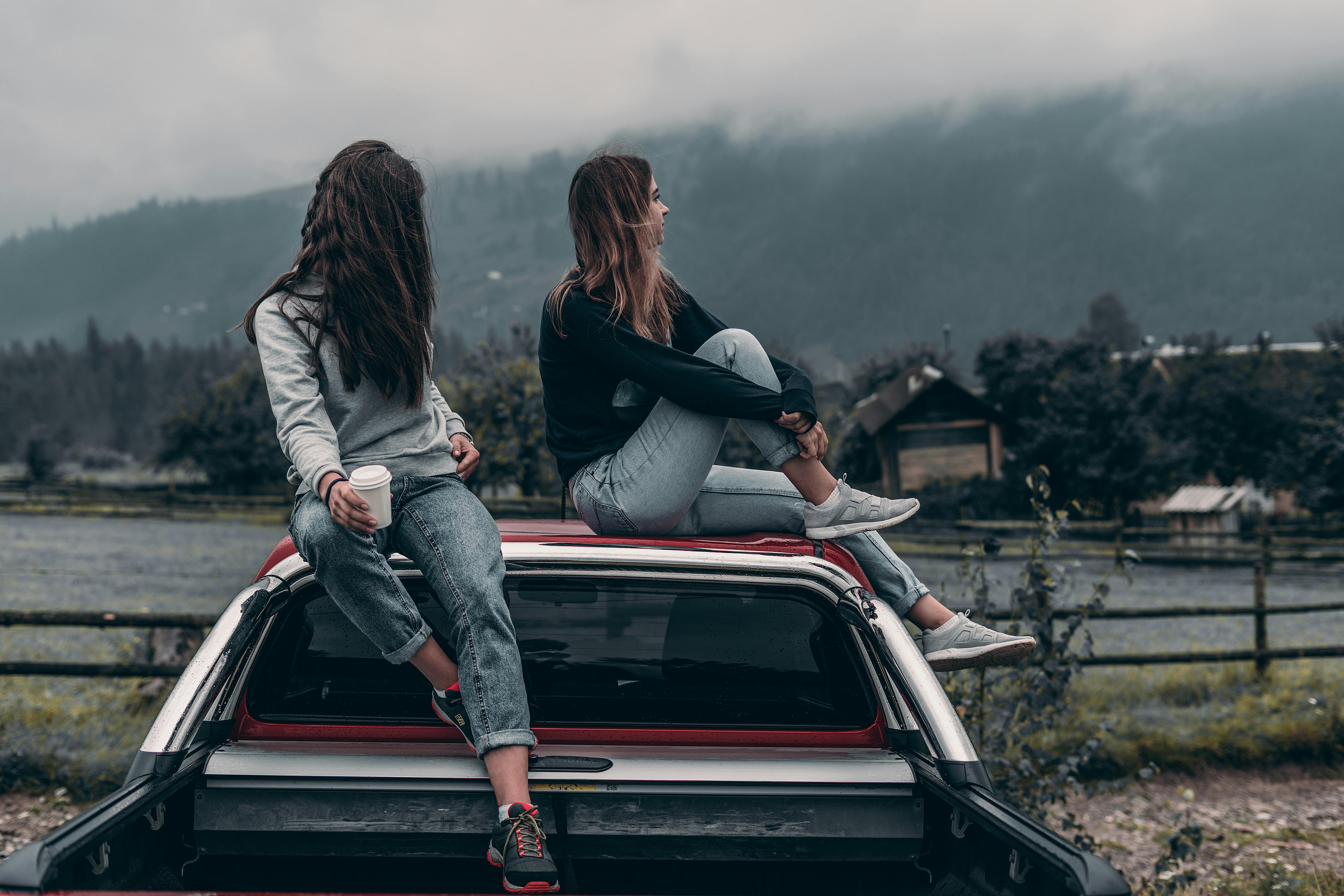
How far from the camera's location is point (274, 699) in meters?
2.22

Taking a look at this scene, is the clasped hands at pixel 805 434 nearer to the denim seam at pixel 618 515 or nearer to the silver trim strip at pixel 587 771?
the denim seam at pixel 618 515

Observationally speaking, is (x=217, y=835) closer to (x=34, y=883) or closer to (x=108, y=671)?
(x=34, y=883)

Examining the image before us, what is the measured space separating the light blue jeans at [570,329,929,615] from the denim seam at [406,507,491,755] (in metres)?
0.56

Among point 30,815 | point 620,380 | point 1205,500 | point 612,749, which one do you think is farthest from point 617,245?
point 1205,500

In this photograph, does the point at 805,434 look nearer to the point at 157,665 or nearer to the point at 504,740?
the point at 504,740

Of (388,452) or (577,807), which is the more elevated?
(388,452)

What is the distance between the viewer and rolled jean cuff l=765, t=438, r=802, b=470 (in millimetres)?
2500

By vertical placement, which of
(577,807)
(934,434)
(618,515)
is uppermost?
(618,515)

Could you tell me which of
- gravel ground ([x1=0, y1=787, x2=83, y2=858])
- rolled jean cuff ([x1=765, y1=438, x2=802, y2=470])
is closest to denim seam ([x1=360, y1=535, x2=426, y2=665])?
rolled jean cuff ([x1=765, y1=438, x2=802, y2=470])

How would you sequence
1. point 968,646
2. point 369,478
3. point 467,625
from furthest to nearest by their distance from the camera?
1. point 968,646
2. point 467,625
3. point 369,478

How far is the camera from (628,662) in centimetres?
226

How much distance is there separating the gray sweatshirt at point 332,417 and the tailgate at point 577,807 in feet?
2.13

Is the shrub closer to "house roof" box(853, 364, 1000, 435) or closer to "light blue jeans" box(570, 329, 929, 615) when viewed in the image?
"house roof" box(853, 364, 1000, 435)

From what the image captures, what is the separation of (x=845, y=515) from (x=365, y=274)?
4.53ft
